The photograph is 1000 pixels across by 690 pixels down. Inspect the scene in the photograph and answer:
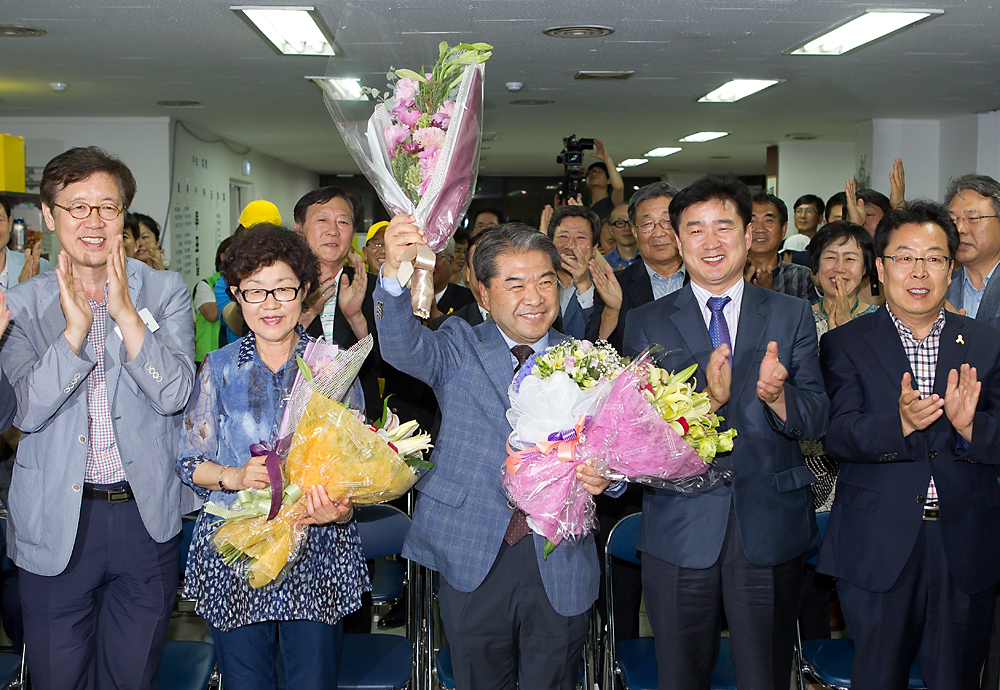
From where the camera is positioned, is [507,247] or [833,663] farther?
[833,663]

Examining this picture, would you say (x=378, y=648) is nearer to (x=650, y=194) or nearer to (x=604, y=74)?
(x=650, y=194)

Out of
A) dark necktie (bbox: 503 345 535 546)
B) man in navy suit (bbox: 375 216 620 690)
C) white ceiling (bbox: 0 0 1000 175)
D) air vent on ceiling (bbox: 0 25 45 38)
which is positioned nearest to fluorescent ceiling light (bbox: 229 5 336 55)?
white ceiling (bbox: 0 0 1000 175)

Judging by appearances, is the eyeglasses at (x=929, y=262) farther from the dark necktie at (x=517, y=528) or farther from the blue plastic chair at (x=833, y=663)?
the dark necktie at (x=517, y=528)

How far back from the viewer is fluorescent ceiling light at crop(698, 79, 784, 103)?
729 centimetres

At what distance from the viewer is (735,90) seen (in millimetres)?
7742

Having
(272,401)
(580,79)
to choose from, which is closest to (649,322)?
(272,401)

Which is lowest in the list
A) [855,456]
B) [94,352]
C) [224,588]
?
[224,588]

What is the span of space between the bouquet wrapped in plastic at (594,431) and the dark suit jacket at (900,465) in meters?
0.55

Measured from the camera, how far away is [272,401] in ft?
7.10

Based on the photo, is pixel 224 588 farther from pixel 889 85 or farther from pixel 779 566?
pixel 889 85

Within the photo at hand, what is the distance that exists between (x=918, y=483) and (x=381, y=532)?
62.3 inches

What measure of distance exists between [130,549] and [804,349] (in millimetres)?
1846

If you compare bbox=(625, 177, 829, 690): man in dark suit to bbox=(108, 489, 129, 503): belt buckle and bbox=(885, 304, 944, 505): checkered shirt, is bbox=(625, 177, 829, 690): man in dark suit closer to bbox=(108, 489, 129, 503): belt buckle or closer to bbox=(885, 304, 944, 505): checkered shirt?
→ bbox=(885, 304, 944, 505): checkered shirt

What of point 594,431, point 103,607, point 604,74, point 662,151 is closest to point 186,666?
point 103,607
